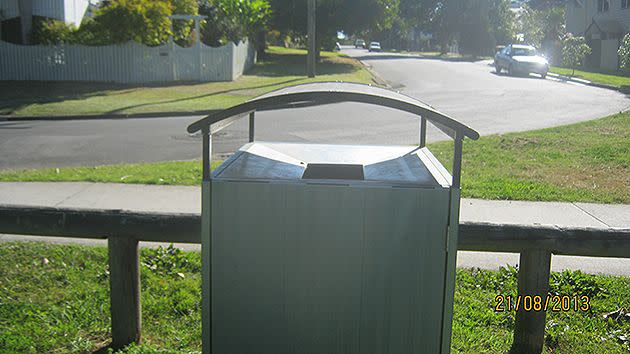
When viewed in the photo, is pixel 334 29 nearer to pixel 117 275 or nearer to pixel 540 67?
pixel 540 67

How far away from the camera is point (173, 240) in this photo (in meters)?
4.28

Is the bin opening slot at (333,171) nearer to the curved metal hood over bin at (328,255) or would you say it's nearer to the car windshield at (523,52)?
the curved metal hood over bin at (328,255)

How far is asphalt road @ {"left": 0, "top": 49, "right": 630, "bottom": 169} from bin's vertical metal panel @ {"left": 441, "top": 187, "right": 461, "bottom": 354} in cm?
818

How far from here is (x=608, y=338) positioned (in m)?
4.60

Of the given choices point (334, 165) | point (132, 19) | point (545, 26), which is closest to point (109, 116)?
point (132, 19)

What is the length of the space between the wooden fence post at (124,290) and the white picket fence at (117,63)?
70.1 ft

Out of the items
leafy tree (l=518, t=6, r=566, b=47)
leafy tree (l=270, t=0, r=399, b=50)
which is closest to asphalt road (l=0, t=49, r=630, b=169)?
leafy tree (l=270, t=0, r=399, b=50)

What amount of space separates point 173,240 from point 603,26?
4353 cm

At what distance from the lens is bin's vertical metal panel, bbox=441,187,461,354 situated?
122 inches

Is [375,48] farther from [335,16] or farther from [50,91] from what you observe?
[50,91]

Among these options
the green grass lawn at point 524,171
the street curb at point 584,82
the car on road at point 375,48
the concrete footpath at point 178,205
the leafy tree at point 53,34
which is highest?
the leafy tree at point 53,34

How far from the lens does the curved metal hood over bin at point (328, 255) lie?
3.13 metres

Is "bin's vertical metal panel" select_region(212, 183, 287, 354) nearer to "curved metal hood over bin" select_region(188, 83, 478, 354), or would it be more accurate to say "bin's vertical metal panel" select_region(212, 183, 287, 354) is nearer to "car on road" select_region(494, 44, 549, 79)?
"curved metal hood over bin" select_region(188, 83, 478, 354)

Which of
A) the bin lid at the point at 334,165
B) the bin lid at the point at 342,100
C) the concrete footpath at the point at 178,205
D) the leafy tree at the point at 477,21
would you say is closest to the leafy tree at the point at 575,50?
the concrete footpath at the point at 178,205
